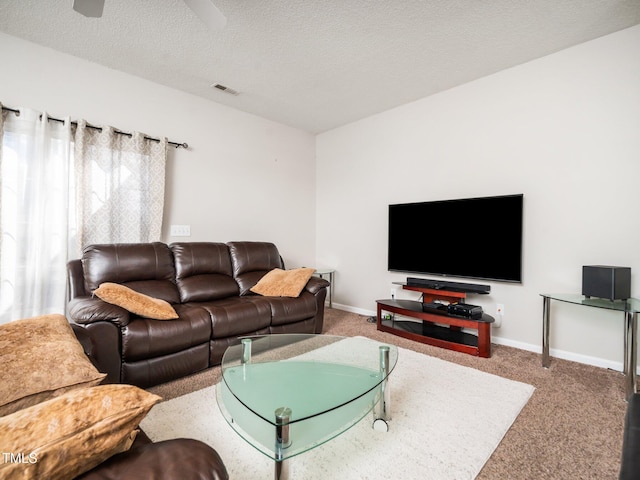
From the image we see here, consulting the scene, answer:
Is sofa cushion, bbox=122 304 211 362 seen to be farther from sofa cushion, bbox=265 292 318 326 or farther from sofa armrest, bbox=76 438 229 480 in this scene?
sofa armrest, bbox=76 438 229 480

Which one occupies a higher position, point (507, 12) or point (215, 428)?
point (507, 12)

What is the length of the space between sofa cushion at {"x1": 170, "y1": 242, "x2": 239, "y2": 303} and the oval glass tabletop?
1027 millimetres

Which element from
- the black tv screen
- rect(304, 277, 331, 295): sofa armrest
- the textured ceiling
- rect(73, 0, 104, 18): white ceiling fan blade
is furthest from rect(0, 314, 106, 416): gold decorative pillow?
the black tv screen

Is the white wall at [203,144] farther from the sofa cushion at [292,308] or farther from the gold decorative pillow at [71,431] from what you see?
the gold decorative pillow at [71,431]

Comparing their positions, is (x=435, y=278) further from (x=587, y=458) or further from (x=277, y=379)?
(x=277, y=379)

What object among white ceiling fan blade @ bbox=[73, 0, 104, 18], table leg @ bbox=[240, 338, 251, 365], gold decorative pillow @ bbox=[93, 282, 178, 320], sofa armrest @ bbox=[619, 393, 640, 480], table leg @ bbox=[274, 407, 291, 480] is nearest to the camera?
sofa armrest @ bbox=[619, 393, 640, 480]

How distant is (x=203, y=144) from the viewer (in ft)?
12.0

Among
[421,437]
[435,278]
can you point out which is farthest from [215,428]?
[435,278]

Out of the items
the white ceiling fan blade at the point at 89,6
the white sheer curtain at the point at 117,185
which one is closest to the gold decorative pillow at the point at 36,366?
the white ceiling fan blade at the point at 89,6

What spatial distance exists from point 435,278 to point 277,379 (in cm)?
242

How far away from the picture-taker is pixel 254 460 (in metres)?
1.44

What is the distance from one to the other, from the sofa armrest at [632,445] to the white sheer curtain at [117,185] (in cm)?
352

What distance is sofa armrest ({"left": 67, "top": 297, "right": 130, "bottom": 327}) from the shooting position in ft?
6.31

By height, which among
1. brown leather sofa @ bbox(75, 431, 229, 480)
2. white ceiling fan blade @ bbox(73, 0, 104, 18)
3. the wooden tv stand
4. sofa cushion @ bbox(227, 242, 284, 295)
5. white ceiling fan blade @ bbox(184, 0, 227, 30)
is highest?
white ceiling fan blade @ bbox(184, 0, 227, 30)
